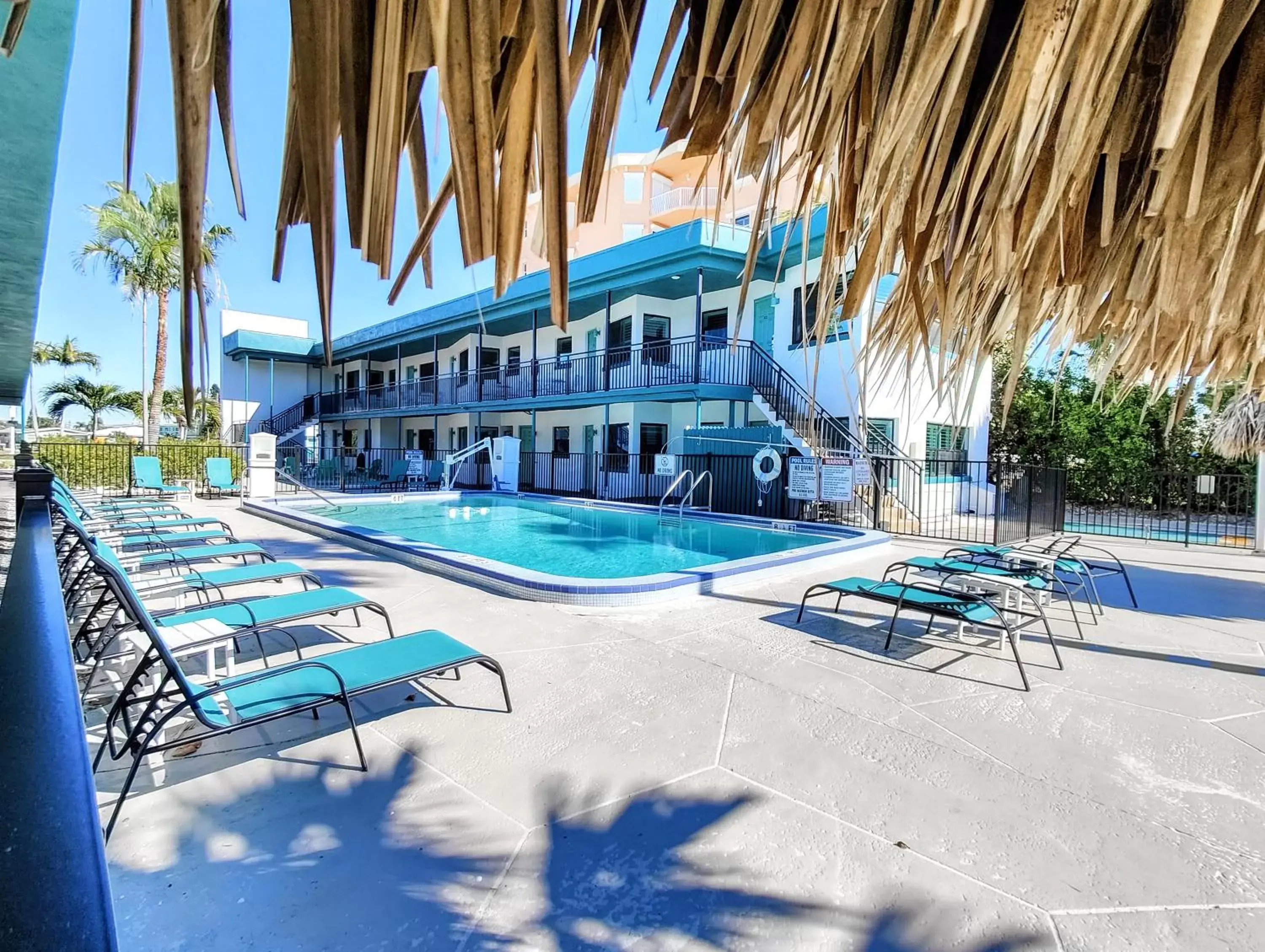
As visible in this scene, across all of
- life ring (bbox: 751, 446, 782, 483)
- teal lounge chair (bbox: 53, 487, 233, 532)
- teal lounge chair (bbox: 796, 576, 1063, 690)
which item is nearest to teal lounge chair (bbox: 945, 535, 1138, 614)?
teal lounge chair (bbox: 796, 576, 1063, 690)

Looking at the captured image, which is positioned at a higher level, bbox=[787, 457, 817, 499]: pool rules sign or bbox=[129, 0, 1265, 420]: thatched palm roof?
bbox=[129, 0, 1265, 420]: thatched palm roof

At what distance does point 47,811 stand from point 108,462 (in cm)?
2019

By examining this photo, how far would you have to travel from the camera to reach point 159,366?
57.4ft

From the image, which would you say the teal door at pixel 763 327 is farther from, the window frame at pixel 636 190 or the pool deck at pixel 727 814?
the window frame at pixel 636 190

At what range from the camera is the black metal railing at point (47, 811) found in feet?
1.53

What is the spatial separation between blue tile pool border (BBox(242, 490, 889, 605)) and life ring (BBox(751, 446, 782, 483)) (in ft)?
2.73

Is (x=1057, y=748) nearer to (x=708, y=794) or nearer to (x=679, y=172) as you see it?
(x=708, y=794)

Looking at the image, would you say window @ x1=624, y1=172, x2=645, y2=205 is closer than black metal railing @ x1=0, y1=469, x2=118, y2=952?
No

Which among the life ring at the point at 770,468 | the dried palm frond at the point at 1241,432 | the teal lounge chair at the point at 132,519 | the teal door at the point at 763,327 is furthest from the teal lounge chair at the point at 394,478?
the dried palm frond at the point at 1241,432

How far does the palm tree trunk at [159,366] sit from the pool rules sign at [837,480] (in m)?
13.2

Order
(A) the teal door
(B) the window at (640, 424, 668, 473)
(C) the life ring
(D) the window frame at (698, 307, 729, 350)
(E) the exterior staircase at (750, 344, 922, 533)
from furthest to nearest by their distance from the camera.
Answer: (B) the window at (640, 424, 668, 473) < (A) the teal door < (D) the window frame at (698, 307, 729, 350) < (C) the life ring < (E) the exterior staircase at (750, 344, 922, 533)

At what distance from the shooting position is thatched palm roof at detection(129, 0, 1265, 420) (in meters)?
0.65

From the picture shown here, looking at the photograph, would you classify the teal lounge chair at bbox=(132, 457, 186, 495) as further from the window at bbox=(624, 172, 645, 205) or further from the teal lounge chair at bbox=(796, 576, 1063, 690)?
the window at bbox=(624, 172, 645, 205)

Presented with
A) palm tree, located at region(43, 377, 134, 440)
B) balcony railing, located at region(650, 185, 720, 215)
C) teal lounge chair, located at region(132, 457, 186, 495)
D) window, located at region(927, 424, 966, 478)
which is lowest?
teal lounge chair, located at region(132, 457, 186, 495)
